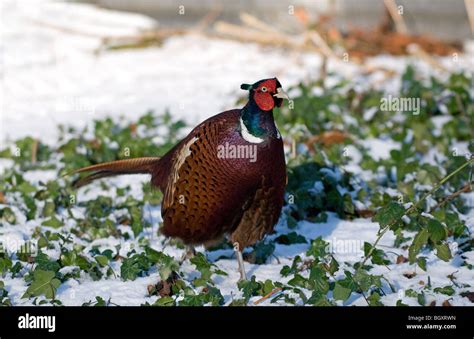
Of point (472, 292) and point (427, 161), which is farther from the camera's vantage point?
point (427, 161)

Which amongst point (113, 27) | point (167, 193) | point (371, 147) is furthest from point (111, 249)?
point (113, 27)

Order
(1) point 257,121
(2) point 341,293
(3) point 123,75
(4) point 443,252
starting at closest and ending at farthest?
(2) point 341,293 → (1) point 257,121 → (4) point 443,252 → (3) point 123,75

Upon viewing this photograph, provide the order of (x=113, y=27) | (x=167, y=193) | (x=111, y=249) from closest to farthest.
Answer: (x=167, y=193)
(x=111, y=249)
(x=113, y=27)

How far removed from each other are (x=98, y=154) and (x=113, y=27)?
14.7 ft

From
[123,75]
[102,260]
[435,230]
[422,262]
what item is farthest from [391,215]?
[123,75]

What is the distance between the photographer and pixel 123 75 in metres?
8.14

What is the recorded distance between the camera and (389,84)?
25.2 ft

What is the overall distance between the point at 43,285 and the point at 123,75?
16.1ft

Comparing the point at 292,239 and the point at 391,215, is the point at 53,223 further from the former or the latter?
the point at 391,215

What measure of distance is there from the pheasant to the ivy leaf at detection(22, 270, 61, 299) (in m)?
0.62

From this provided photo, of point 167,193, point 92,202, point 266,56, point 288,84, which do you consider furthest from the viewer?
point 266,56

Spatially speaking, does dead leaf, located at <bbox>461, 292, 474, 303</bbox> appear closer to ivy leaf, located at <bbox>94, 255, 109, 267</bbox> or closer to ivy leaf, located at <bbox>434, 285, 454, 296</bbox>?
ivy leaf, located at <bbox>434, 285, 454, 296</bbox>

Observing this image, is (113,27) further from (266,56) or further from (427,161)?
(427,161)
